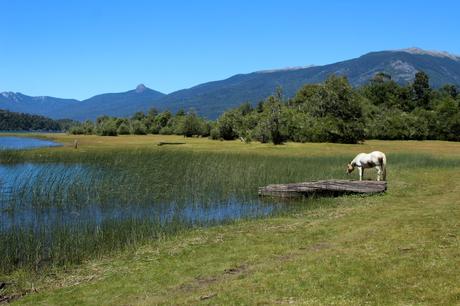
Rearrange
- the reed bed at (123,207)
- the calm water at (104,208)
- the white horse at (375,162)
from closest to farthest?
the reed bed at (123,207), the calm water at (104,208), the white horse at (375,162)

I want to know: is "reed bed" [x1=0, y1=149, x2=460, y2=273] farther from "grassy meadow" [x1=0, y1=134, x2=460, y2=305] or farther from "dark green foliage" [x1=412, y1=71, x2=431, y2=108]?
"dark green foliage" [x1=412, y1=71, x2=431, y2=108]

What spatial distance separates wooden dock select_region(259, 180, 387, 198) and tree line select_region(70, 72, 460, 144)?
4440 centimetres

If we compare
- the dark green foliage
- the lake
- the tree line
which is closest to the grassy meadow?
the lake

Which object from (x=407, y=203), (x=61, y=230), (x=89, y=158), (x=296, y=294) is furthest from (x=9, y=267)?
(x=89, y=158)

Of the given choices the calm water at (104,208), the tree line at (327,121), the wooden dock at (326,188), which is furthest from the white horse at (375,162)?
the tree line at (327,121)

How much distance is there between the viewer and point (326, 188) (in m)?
23.1

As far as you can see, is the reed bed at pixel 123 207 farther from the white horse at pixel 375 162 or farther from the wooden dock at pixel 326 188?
the white horse at pixel 375 162

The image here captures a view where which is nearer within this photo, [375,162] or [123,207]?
[123,207]

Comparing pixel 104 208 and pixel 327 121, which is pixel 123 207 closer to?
pixel 104 208

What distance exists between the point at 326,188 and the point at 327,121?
164ft

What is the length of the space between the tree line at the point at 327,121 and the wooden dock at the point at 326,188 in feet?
146

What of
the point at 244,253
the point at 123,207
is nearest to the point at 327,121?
the point at 123,207

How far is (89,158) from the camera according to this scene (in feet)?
128

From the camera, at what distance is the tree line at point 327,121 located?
2793 inches
